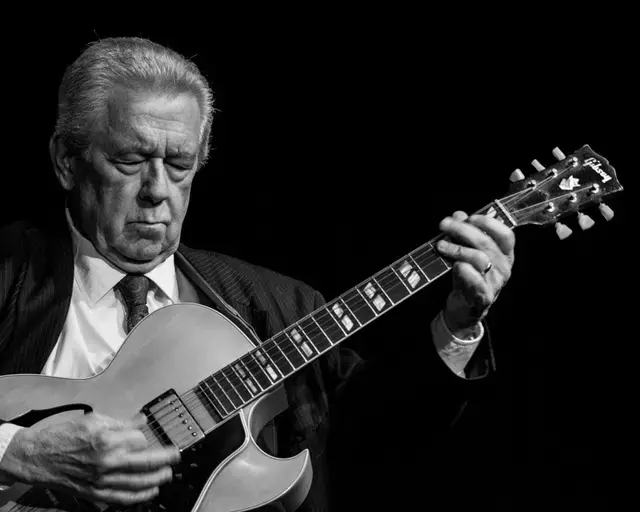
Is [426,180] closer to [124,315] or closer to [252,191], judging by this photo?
[252,191]

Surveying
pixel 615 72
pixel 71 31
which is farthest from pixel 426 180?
pixel 71 31

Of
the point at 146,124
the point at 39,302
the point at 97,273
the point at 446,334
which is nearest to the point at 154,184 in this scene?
the point at 146,124

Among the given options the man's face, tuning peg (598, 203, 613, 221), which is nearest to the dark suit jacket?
the man's face

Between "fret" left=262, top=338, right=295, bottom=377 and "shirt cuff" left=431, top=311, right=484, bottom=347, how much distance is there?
1.27ft

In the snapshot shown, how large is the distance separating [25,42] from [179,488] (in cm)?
165

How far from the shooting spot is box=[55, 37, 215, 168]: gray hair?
2230 millimetres

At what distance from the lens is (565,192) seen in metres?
2.08

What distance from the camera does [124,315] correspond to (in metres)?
2.19

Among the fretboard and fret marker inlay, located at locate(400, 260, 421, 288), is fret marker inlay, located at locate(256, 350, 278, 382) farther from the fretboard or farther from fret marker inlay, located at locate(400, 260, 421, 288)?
fret marker inlay, located at locate(400, 260, 421, 288)

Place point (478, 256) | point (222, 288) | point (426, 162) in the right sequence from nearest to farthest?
1. point (478, 256)
2. point (222, 288)
3. point (426, 162)

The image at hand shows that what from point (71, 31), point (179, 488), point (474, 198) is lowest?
point (179, 488)

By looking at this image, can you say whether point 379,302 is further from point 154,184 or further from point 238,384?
point 154,184

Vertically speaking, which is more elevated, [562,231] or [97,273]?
[97,273]

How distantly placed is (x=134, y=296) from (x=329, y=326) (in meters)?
0.53
